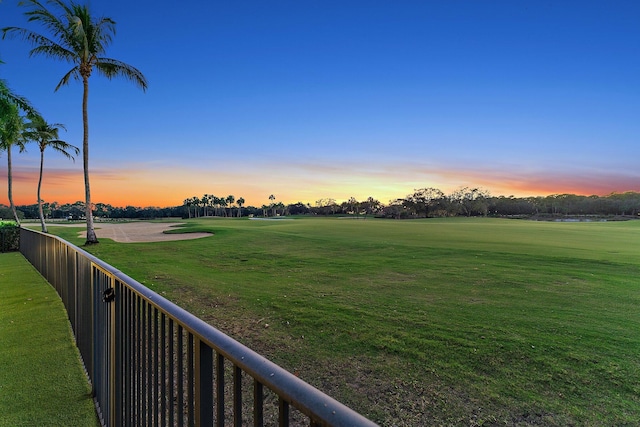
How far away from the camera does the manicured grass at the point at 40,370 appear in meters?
2.94

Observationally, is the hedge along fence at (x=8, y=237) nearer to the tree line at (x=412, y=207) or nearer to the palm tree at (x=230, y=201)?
the tree line at (x=412, y=207)

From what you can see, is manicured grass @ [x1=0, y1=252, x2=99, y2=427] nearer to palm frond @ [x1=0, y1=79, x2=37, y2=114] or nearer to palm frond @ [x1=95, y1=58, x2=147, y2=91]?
palm frond @ [x1=95, y1=58, x2=147, y2=91]

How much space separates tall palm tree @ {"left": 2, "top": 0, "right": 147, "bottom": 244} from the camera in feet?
52.5

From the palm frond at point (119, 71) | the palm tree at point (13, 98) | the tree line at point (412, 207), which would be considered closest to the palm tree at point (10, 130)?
the palm tree at point (13, 98)

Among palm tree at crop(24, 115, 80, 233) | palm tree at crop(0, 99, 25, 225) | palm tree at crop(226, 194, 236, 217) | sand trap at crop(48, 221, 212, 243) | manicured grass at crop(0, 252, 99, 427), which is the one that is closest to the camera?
manicured grass at crop(0, 252, 99, 427)

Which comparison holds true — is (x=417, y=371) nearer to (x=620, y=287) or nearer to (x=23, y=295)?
(x=620, y=287)

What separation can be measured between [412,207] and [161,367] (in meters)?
96.0

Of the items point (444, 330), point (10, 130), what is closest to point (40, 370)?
point (444, 330)

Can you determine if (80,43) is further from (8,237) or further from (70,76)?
(8,237)

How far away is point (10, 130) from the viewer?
23.6m

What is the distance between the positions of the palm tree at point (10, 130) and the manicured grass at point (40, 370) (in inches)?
735

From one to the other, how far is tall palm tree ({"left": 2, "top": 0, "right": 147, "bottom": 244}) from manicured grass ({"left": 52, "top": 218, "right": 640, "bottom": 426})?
11.4 metres

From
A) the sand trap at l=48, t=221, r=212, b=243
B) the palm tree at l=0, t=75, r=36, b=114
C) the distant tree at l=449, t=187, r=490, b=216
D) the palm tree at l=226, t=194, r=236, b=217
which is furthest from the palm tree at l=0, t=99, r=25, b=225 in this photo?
the palm tree at l=226, t=194, r=236, b=217

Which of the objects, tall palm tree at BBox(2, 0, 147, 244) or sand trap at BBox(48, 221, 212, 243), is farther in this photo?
sand trap at BBox(48, 221, 212, 243)
